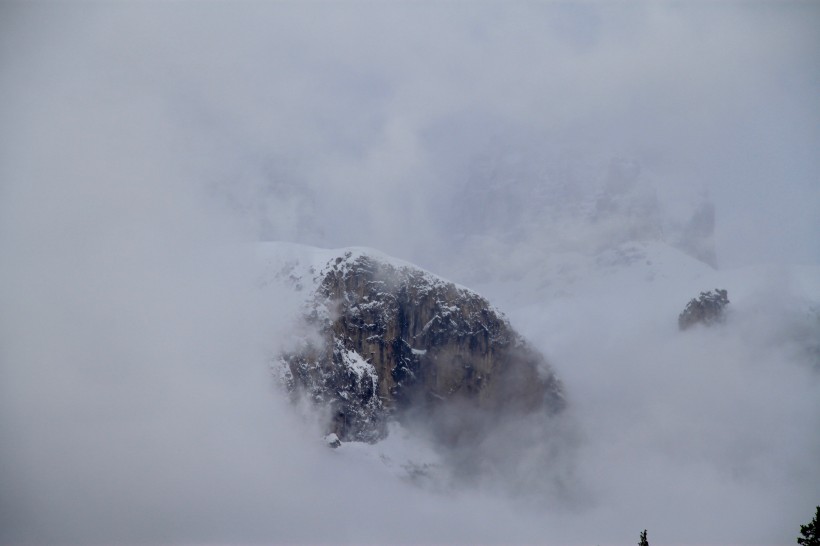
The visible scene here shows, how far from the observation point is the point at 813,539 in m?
130

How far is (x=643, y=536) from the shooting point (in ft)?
449

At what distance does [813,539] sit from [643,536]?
17454 millimetres
